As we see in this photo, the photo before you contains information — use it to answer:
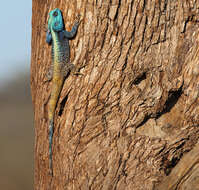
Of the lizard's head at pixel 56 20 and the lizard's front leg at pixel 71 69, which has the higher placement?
the lizard's head at pixel 56 20

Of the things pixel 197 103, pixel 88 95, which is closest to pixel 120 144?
pixel 88 95

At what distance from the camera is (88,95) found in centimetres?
276

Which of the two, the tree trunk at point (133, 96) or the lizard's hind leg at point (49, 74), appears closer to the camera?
the tree trunk at point (133, 96)

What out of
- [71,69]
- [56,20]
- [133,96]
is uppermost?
[56,20]

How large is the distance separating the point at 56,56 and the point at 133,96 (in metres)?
0.77

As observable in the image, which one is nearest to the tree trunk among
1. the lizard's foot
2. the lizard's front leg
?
the lizard's front leg

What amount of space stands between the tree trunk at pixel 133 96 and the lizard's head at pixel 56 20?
0.05 m

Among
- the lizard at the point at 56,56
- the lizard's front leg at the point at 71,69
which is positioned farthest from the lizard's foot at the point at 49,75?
the lizard's front leg at the point at 71,69

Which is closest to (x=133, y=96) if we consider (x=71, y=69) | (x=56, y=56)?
(x=71, y=69)

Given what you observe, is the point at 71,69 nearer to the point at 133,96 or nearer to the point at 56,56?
the point at 56,56

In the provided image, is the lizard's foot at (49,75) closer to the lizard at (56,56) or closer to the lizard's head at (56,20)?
the lizard at (56,56)

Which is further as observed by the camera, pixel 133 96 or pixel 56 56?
pixel 56 56

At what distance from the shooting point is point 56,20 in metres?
2.78

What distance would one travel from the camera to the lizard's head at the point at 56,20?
2771mm
